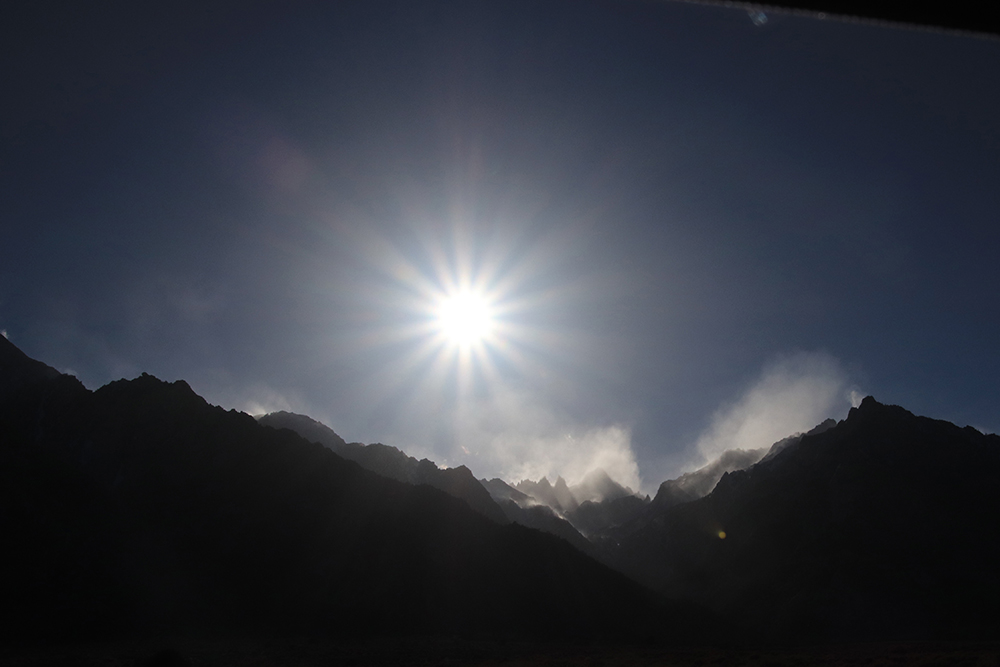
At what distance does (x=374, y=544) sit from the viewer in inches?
2522

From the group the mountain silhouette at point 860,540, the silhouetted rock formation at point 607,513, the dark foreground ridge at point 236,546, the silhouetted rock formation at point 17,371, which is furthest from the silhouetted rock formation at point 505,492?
the silhouetted rock formation at point 17,371

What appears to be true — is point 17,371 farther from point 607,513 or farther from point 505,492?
point 607,513

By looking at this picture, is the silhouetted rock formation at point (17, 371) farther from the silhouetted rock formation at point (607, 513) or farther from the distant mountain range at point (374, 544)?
the silhouetted rock formation at point (607, 513)

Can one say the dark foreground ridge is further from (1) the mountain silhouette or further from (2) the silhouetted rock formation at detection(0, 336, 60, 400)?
(1) the mountain silhouette

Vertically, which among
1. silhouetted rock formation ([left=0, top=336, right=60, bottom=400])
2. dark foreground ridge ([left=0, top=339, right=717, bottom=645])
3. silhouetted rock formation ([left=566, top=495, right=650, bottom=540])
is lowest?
dark foreground ridge ([left=0, top=339, right=717, bottom=645])

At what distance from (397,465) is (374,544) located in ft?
212

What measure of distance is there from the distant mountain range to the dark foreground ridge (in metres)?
0.24

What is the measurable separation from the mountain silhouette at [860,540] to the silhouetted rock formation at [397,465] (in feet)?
185

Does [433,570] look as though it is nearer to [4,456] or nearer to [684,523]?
[4,456]

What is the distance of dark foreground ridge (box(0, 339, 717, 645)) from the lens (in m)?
50.2

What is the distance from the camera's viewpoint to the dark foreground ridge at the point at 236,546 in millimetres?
50156

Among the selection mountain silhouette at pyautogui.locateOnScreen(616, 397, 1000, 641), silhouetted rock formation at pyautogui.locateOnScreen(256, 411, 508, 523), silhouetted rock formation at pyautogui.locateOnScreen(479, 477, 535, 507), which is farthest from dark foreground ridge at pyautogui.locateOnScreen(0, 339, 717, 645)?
silhouetted rock formation at pyautogui.locateOnScreen(479, 477, 535, 507)

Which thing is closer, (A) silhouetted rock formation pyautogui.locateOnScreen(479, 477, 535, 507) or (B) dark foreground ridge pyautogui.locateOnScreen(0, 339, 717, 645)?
(B) dark foreground ridge pyautogui.locateOnScreen(0, 339, 717, 645)

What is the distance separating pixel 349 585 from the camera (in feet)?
191
